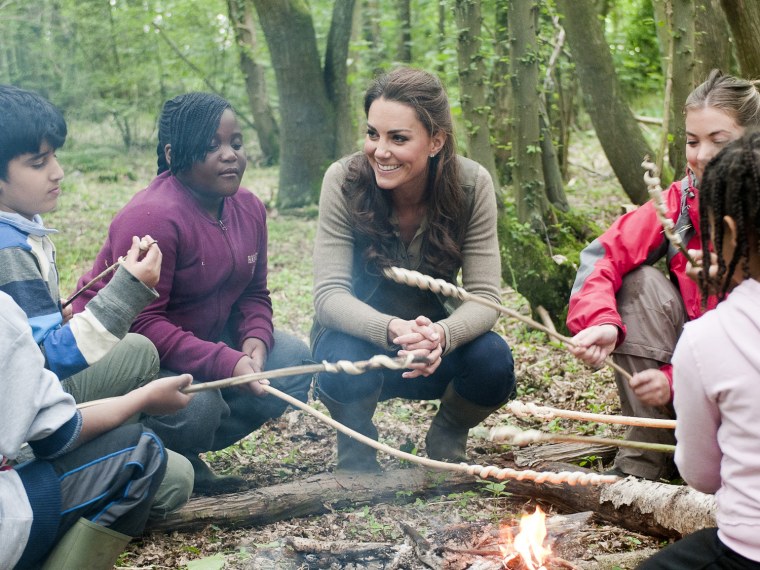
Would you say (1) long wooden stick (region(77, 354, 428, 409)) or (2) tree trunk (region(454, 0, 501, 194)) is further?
(2) tree trunk (region(454, 0, 501, 194))

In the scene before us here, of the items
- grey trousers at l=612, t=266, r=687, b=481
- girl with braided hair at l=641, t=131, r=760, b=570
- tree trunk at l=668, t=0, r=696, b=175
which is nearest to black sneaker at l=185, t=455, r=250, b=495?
grey trousers at l=612, t=266, r=687, b=481

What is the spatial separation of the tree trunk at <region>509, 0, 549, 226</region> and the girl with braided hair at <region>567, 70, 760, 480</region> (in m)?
2.58

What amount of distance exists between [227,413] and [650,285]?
1860 mm

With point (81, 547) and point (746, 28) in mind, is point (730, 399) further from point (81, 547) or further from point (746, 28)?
point (746, 28)

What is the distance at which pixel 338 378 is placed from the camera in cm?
348

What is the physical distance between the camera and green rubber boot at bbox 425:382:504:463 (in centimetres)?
354

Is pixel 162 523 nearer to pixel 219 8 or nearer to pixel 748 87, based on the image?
pixel 748 87

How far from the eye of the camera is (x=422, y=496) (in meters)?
3.45

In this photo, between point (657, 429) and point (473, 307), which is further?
point (473, 307)

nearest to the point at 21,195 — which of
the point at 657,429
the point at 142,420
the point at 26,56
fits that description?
the point at 142,420

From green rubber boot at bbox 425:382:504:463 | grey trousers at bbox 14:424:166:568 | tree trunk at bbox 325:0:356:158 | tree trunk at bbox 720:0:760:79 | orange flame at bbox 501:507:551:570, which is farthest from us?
tree trunk at bbox 325:0:356:158

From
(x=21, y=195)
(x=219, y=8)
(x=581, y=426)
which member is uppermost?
(x=219, y=8)

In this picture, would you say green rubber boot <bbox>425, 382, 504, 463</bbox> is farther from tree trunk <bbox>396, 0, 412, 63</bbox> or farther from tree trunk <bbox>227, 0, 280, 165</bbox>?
tree trunk <bbox>227, 0, 280, 165</bbox>

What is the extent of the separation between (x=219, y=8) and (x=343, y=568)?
43.5 ft
